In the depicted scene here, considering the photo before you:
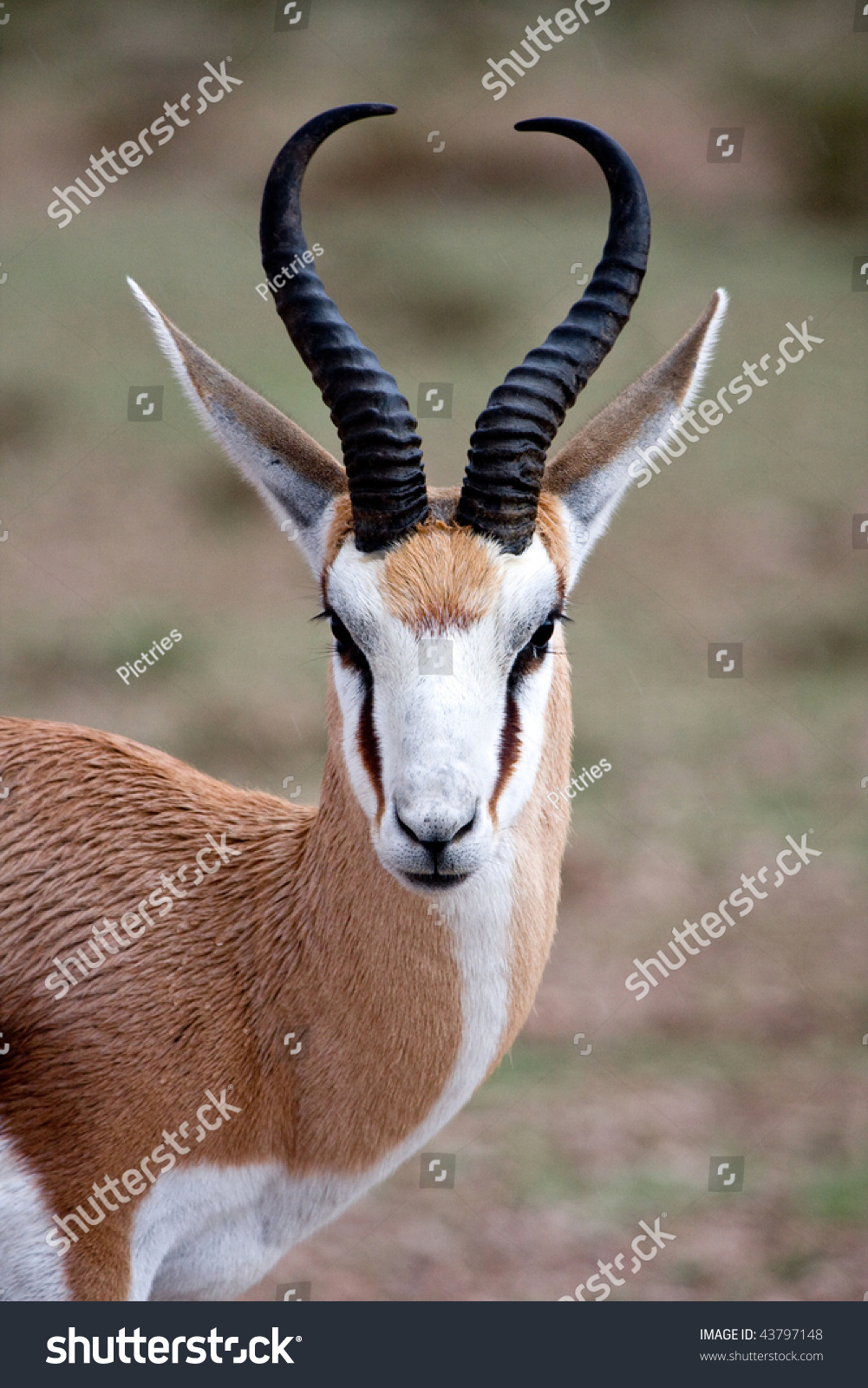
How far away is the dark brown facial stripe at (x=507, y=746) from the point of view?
3529 millimetres

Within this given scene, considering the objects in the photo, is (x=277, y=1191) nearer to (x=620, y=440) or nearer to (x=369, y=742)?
(x=369, y=742)

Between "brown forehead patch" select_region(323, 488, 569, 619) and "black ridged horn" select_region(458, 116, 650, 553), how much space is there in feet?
0.26

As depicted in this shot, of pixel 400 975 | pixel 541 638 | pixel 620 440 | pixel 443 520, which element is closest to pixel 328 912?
pixel 400 975

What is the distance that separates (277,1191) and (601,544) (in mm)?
11293

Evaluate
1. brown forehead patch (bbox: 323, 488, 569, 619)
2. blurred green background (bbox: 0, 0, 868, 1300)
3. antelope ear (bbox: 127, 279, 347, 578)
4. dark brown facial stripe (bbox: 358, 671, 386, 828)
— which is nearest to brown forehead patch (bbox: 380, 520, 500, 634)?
brown forehead patch (bbox: 323, 488, 569, 619)

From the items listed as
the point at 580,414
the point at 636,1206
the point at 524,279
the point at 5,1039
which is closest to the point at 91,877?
the point at 5,1039

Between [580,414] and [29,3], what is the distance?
53.3ft

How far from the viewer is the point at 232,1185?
4.09 meters

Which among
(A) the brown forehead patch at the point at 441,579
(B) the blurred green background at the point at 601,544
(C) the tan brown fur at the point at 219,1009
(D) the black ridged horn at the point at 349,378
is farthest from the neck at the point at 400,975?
(B) the blurred green background at the point at 601,544

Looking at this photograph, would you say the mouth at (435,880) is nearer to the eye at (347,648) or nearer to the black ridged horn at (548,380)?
the eye at (347,648)

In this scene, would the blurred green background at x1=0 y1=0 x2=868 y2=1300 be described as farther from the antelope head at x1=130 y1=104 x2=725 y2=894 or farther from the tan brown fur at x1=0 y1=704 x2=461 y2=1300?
the antelope head at x1=130 y1=104 x2=725 y2=894

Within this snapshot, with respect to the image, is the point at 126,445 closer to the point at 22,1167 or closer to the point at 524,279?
the point at 524,279

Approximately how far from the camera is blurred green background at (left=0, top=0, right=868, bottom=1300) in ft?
22.6

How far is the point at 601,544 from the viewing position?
1480cm
